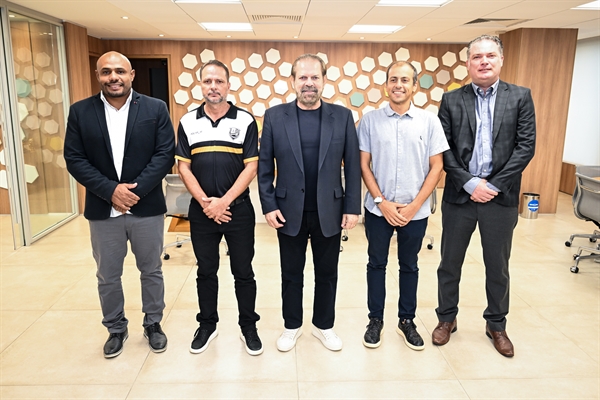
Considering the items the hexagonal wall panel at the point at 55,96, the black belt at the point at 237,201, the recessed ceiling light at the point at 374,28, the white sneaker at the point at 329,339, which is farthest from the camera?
the recessed ceiling light at the point at 374,28

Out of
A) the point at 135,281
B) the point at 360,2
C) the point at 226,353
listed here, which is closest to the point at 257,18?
the point at 360,2

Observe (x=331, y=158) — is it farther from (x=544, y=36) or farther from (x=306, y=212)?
(x=544, y=36)

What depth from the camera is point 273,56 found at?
847 cm

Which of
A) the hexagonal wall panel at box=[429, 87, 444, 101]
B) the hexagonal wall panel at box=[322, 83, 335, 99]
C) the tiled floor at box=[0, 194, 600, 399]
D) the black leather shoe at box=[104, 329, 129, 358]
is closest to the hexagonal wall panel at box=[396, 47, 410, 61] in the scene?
the hexagonal wall panel at box=[429, 87, 444, 101]

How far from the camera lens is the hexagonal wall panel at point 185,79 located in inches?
331

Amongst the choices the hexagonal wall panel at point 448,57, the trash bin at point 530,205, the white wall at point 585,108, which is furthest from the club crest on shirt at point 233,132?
the white wall at point 585,108

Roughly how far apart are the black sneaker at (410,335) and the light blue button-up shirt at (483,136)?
928mm

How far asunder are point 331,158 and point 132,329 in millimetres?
1808

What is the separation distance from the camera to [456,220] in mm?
2883

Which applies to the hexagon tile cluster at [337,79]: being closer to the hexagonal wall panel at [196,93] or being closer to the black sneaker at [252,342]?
the hexagonal wall panel at [196,93]

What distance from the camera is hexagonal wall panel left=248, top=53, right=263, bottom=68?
8.46 metres

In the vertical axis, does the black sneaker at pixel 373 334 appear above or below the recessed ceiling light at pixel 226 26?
below

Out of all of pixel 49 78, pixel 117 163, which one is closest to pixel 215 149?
pixel 117 163

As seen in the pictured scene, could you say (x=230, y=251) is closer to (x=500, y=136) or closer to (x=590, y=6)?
(x=500, y=136)
